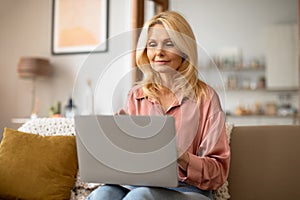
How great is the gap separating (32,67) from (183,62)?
3.10m

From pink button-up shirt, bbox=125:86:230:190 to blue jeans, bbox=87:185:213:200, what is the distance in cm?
4

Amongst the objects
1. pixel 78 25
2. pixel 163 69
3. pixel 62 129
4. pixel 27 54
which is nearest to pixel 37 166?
pixel 62 129

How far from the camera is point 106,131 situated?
1.26 m

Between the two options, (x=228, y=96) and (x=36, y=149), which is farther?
(x=228, y=96)

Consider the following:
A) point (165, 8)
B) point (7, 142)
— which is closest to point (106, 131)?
point (7, 142)

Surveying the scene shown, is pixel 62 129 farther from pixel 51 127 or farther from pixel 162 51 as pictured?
pixel 162 51

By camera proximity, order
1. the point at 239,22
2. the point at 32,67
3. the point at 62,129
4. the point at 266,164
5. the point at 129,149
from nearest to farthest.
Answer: the point at 129,149 → the point at 266,164 → the point at 62,129 → the point at 32,67 → the point at 239,22

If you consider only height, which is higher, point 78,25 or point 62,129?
point 78,25

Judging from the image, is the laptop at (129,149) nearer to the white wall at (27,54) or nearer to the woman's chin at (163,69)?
the woman's chin at (163,69)

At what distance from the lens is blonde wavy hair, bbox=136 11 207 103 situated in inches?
61.3

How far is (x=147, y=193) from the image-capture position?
1255 millimetres

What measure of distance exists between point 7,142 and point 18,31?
3174 millimetres

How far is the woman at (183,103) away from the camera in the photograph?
1.42 metres

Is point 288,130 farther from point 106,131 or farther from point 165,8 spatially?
point 165,8
